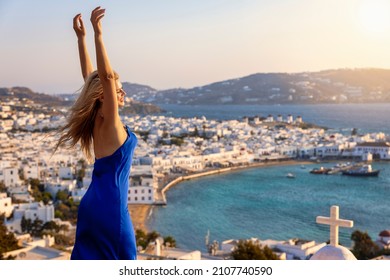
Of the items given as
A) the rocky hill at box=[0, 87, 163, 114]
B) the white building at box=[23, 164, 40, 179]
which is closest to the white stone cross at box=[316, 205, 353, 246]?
the rocky hill at box=[0, 87, 163, 114]

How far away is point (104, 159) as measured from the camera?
3.01 feet

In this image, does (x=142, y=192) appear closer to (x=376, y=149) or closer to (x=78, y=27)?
(x=376, y=149)

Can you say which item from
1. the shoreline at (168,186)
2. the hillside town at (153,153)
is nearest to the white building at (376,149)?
the hillside town at (153,153)

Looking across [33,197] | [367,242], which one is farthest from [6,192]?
[367,242]

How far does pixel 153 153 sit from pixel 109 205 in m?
14.9

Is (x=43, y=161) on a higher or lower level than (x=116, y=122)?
lower

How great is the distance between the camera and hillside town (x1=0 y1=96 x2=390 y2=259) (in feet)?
28.1

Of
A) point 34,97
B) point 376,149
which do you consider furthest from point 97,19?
point 376,149

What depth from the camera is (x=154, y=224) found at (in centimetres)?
920

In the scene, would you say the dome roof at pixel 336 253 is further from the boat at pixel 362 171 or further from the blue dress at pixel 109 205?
the boat at pixel 362 171

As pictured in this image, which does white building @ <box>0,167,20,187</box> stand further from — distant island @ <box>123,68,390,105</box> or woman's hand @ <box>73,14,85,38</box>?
woman's hand @ <box>73,14,85,38</box>

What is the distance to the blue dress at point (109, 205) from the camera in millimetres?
914
